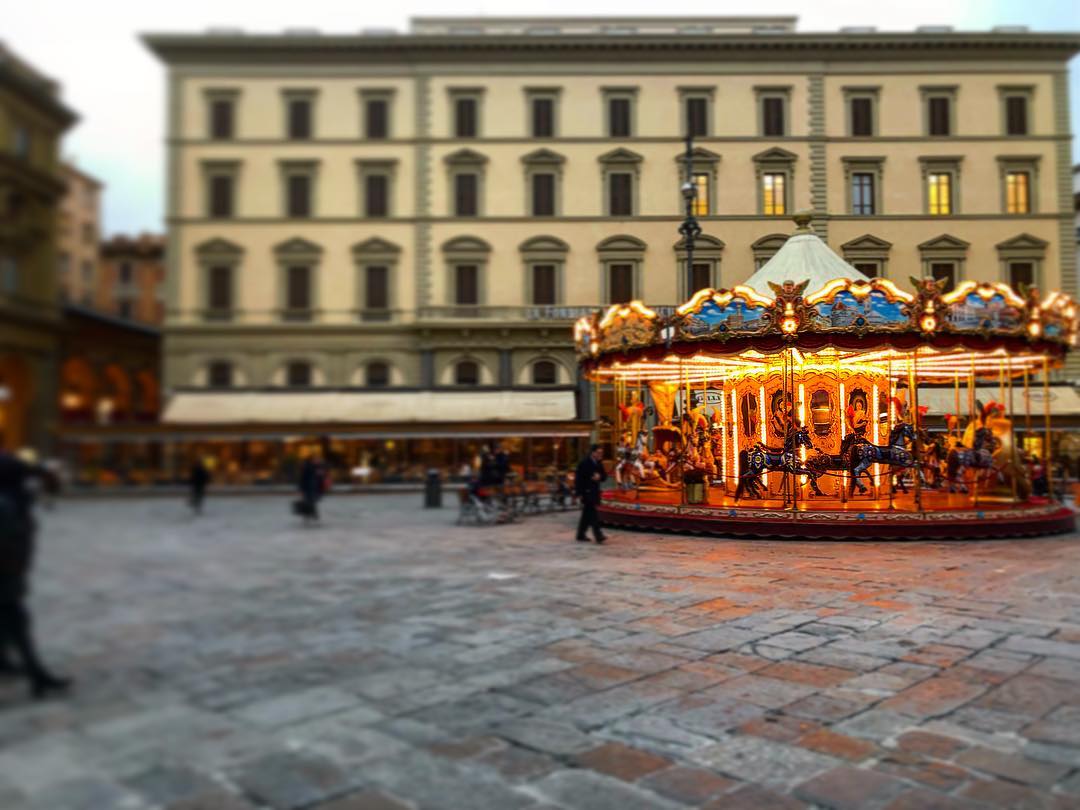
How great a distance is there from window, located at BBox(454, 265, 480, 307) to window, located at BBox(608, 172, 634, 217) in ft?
2.78

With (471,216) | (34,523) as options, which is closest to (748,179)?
(471,216)

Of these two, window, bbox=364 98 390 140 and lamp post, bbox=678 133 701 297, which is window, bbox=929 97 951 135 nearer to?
lamp post, bbox=678 133 701 297

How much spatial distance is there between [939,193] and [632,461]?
40.0ft

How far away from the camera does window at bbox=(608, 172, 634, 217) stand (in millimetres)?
4320

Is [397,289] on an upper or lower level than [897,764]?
upper

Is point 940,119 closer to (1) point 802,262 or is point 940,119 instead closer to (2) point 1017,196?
(2) point 1017,196

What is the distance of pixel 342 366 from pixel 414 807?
1.69 m

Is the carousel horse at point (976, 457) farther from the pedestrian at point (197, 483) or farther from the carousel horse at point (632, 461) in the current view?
the pedestrian at point (197, 483)

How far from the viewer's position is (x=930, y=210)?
15.7 ft

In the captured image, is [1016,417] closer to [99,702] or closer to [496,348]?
[496,348]

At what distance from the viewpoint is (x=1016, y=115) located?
16.0 ft

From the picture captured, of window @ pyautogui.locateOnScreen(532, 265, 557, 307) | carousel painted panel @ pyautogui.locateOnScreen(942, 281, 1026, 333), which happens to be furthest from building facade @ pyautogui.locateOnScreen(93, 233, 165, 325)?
carousel painted panel @ pyautogui.locateOnScreen(942, 281, 1026, 333)

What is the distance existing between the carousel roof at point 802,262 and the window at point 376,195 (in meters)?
2.08

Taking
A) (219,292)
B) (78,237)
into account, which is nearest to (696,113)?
(219,292)
